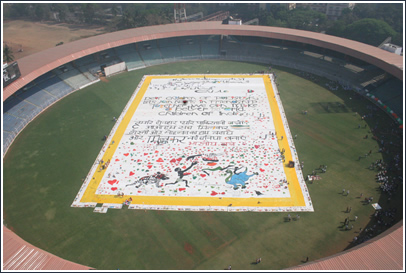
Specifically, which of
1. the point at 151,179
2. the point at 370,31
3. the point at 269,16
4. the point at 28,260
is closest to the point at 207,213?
the point at 151,179

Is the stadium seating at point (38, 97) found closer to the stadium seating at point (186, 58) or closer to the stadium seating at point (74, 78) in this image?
the stadium seating at point (186, 58)

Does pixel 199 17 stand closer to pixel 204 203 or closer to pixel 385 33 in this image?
pixel 385 33

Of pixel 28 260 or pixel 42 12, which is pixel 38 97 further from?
pixel 42 12

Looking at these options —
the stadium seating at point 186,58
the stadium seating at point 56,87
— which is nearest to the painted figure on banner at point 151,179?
the stadium seating at point 186,58

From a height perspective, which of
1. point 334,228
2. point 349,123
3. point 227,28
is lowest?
point 334,228

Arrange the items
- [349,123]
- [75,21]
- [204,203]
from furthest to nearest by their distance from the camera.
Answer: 1. [75,21]
2. [349,123]
3. [204,203]

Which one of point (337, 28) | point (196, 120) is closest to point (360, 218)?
point (196, 120)
